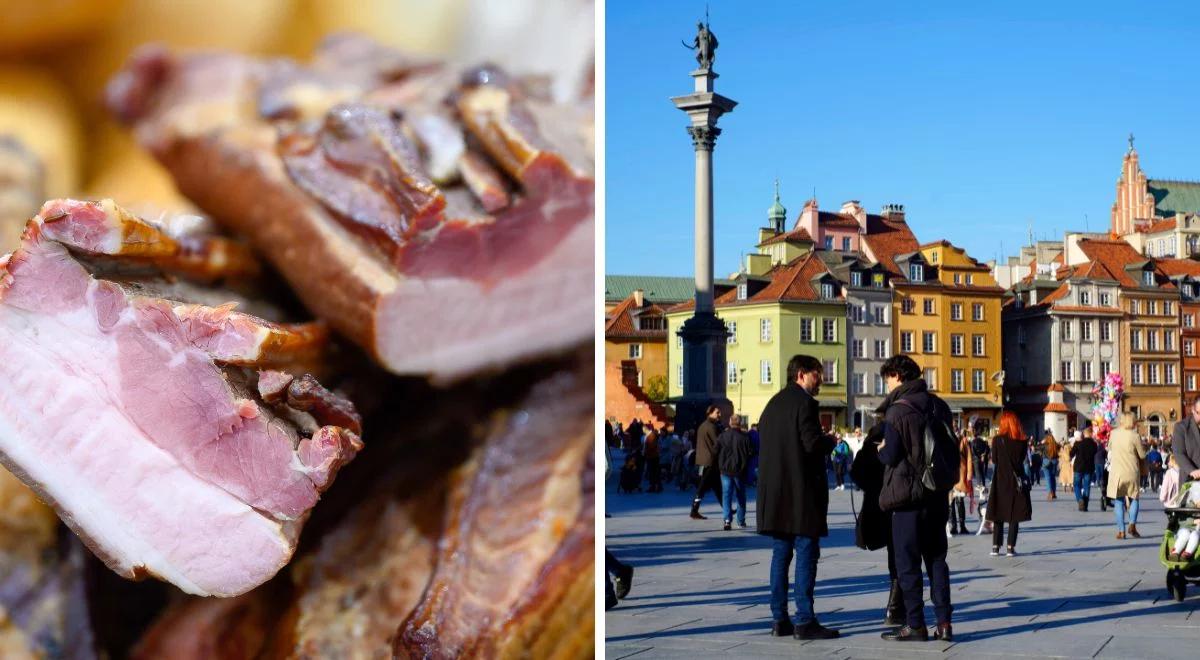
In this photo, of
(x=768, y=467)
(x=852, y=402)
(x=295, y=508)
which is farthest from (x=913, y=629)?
(x=852, y=402)

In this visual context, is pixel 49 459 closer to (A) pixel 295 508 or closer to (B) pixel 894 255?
(A) pixel 295 508

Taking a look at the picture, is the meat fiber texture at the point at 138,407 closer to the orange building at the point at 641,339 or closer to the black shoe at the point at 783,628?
the black shoe at the point at 783,628

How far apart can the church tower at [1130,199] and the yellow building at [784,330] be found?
45549mm

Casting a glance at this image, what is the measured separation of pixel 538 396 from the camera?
3684mm

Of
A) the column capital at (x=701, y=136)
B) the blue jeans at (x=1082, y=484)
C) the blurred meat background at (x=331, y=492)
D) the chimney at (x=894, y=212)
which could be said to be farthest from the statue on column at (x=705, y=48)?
the chimney at (x=894, y=212)

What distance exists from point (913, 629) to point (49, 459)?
465cm

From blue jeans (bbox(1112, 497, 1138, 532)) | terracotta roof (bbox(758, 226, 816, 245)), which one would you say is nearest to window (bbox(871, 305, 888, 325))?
terracotta roof (bbox(758, 226, 816, 245))

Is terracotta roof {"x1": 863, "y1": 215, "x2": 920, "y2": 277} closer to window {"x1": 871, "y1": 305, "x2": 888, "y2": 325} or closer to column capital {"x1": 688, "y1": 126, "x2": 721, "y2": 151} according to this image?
window {"x1": 871, "y1": 305, "x2": 888, "y2": 325}

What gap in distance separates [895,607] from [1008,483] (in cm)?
455

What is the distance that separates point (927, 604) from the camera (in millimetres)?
8492

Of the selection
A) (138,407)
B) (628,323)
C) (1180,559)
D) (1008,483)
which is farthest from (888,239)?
(138,407)

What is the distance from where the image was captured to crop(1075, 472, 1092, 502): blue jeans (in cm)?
1869

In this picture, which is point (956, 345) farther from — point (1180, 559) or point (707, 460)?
point (1180, 559)

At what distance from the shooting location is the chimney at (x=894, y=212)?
80.7 metres
